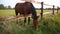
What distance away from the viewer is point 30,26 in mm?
2059

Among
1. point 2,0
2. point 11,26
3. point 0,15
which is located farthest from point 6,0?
point 11,26

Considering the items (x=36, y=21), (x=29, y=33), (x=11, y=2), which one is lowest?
(x=29, y=33)

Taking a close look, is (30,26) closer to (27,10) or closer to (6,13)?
(27,10)

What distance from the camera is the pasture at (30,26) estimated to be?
1.96m

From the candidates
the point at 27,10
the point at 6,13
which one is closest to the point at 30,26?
the point at 27,10

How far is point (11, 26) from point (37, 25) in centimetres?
34

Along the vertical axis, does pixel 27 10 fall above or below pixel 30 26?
above

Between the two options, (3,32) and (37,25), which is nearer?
(3,32)

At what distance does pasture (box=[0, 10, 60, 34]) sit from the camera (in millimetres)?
1962

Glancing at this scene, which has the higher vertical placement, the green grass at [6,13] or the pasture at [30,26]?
the green grass at [6,13]

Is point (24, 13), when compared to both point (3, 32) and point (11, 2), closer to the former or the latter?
point (11, 2)

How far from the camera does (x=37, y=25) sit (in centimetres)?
206

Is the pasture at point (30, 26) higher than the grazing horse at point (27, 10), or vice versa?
the grazing horse at point (27, 10)

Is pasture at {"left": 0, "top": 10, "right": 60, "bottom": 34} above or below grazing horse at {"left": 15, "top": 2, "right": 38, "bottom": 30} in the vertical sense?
below
